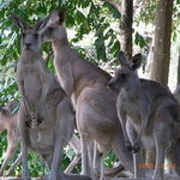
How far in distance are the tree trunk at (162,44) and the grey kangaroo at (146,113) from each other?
1.60 metres

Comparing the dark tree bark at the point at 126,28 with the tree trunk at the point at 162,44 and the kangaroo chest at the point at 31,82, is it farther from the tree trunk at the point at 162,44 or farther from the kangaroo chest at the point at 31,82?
the kangaroo chest at the point at 31,82

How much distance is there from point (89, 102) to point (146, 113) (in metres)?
1.02

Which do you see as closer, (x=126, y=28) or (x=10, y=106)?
(x=126, y=28)

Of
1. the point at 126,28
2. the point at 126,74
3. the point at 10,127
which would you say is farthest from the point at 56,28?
the point at 10,127

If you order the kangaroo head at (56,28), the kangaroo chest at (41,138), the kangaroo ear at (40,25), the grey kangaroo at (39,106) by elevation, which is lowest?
the kangaroo chest at (41,138)

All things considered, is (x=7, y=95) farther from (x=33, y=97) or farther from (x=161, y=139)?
(x=161, y=139)

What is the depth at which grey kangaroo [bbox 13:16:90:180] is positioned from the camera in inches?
206

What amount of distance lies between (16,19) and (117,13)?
2.96 m

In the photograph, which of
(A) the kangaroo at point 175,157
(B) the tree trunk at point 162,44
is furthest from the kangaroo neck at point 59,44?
(A) the kangaroo at point 175,157

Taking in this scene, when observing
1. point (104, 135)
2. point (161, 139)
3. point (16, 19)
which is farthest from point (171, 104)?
point (16, 19)

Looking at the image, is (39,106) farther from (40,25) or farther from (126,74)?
(126,74)

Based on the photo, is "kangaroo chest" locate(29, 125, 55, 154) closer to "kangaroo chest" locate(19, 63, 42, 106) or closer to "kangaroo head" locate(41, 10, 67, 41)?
"kangaroo chest" locate(19, 63, 42, 106)

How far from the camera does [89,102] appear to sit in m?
6.06

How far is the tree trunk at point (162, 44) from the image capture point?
7.02 m
